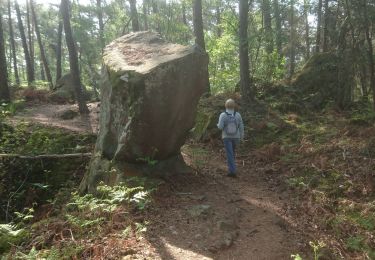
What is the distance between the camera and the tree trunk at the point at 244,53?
15.0m

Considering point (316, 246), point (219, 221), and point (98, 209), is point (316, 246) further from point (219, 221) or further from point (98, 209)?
point (98, 209)

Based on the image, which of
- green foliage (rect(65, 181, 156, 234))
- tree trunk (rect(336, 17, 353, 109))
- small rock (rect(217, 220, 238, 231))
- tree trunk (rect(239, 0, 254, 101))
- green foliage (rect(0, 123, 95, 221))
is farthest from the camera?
tree trunk (rect(239, 0, 254, 101))

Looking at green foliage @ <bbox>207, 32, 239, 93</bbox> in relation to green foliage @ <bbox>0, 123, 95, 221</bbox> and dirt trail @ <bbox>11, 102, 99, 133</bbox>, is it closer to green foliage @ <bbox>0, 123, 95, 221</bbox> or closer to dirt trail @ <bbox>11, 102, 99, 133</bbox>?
dirt trail @ <bbox>11, 102, 99, 133</bbox>

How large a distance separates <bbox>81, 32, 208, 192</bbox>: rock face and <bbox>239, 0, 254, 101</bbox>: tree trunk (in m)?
6.70

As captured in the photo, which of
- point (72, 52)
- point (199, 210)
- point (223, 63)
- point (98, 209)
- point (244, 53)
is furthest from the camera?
point (223, 63)

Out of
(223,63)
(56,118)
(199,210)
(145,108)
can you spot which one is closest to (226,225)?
(199,210)

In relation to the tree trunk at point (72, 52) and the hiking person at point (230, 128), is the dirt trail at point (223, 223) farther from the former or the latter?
the tree trunk at point (72, 52)

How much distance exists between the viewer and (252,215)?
748 centimetres

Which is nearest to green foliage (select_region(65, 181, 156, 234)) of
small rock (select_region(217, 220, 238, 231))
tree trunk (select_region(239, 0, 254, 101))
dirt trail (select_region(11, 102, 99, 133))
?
small rock (select_region(217, 220, 238, 231))

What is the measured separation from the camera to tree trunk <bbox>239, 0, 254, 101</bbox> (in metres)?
15.0

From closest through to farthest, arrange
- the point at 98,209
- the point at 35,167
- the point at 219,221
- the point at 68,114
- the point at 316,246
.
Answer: the point at 316,246 → the point at 98,209 → the point at 219,221 → the point at 35,167 → the point at 68,114

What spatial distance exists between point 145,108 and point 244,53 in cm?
873

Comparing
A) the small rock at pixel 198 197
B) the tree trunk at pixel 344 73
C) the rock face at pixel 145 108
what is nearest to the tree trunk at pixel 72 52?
the rock face at pixel 145 108

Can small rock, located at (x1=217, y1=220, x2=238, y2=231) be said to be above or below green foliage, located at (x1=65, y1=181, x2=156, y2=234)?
below
